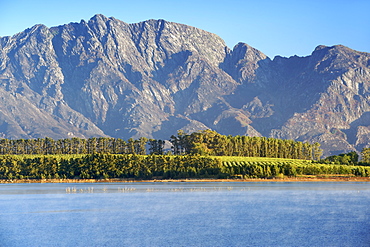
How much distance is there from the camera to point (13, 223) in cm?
8562

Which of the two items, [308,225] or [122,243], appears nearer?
[122,243]

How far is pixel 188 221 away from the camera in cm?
8550

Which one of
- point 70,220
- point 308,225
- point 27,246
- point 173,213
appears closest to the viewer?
point 27,246

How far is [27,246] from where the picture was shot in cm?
6731

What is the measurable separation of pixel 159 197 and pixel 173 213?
3337cm

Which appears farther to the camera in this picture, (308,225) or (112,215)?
(112,215)

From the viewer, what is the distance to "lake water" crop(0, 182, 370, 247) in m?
70.1

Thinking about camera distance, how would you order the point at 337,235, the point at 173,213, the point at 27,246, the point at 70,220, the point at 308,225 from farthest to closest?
the point at 173,213
the point at 70,220
the point at 308,225
the point at 337,235
the point at 27,246

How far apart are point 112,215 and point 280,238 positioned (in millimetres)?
32982

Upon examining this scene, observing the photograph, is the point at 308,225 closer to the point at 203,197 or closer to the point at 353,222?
the point at 353,222

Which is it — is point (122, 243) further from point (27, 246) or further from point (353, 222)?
point (353, 222)

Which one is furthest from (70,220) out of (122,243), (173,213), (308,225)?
(308,225)

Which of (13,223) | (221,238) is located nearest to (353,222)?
(221,238)

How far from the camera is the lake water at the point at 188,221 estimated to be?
70.1m
